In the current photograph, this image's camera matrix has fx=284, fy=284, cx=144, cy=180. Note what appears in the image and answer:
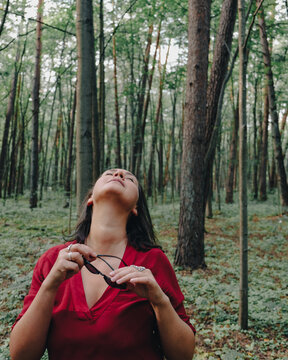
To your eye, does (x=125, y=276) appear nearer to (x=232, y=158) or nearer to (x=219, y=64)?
(x=219, y=64)

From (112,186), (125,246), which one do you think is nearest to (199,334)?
(125,246)

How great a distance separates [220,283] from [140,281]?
3873 mm

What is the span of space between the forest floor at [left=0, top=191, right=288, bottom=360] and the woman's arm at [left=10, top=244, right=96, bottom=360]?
1.77 meters

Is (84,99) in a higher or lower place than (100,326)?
higher

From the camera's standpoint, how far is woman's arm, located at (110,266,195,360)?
1087mm

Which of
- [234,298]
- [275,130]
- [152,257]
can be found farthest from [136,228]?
[275,130]

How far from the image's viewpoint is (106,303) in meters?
1.21

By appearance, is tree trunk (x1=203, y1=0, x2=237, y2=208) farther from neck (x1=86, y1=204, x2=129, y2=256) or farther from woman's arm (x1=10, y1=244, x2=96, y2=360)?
woman's arm (x1=10, y1=244, x2=96, y2=360)

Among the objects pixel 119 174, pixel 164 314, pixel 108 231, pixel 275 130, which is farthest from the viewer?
pixel 275 130

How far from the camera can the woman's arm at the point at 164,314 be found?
1087mm

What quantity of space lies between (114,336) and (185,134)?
430cm

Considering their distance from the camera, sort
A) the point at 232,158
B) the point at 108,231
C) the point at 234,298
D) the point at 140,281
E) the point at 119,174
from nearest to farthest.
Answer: the point at 140,281 < the point at 108,231 < the point at 119,174 < the point at 234,298 < the point at 232,158

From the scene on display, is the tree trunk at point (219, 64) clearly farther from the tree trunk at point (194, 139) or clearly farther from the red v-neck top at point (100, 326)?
the red v-neck top at point (100, 326)

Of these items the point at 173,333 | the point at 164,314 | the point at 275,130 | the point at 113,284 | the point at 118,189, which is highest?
the point at 275,130
